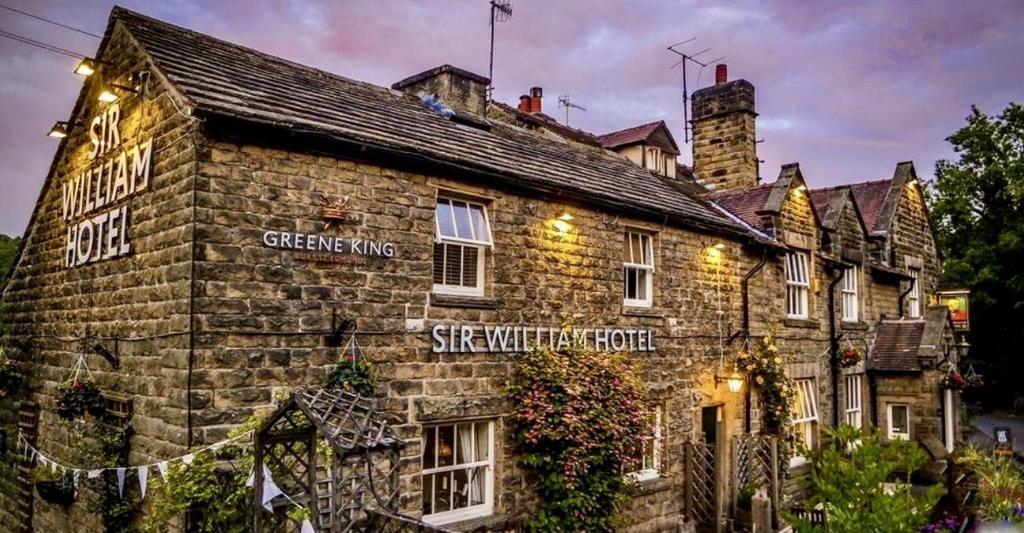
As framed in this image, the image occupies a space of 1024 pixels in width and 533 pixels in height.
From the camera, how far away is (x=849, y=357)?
17.6 metres

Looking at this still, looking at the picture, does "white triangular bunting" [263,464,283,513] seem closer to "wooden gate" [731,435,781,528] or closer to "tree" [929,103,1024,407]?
"wooden gate" [731,435,781,528]

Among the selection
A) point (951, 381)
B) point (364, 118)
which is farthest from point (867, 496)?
point (951, 381)

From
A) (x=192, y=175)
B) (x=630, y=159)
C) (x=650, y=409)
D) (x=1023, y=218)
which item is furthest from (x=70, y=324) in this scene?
(x=1023, y=218)

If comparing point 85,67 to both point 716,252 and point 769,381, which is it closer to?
point 716,252

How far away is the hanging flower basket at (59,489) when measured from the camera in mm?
9867

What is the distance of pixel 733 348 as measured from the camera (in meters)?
14.8

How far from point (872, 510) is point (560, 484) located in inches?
176

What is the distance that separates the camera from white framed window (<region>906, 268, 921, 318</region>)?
22.4 metres

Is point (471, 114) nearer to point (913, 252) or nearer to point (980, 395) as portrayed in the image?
point (913, 252)

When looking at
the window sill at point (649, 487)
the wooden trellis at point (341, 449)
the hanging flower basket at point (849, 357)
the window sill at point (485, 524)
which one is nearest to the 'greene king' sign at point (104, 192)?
the wooden trellis at point (341, 449)

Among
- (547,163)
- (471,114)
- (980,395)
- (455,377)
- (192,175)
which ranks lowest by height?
(980,395)

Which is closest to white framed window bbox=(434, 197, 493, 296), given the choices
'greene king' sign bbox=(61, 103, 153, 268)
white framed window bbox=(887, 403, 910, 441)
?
'greene king' sign bbox=(61, 103, 153, 268)

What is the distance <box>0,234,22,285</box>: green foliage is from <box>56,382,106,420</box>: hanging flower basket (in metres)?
15.3

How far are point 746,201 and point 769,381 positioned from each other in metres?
4.62
